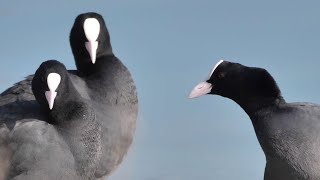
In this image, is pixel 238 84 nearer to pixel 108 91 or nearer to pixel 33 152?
pixel 108 91

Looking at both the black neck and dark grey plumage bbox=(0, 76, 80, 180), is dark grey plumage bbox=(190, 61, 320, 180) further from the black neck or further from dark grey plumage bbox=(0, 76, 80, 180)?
dark grey plumage bbox=(0, 76, 80, 180)

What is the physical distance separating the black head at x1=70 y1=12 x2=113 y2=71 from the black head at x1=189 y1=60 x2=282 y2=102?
1450 mm

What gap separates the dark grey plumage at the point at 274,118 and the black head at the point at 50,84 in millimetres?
1369

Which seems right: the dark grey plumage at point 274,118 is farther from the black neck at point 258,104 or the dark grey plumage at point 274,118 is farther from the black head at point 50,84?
the black head at point 50,84

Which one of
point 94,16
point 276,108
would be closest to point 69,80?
point 94,16

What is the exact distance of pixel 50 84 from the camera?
8938mm

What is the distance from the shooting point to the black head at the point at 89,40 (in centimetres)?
1020

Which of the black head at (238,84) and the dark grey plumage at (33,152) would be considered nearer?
the dark grey plumage at (33,152)

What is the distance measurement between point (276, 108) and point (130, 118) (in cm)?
189

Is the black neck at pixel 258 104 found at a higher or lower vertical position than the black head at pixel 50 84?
lower

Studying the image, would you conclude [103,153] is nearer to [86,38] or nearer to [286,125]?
[86,38]

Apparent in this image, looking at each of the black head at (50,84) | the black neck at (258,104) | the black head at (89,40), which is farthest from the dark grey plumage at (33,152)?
the black neck at (258,104)

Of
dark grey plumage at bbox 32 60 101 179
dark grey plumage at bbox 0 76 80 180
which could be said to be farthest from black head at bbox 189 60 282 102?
dark grey plumage at bbox 0 76 80 180

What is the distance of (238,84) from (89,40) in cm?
193
